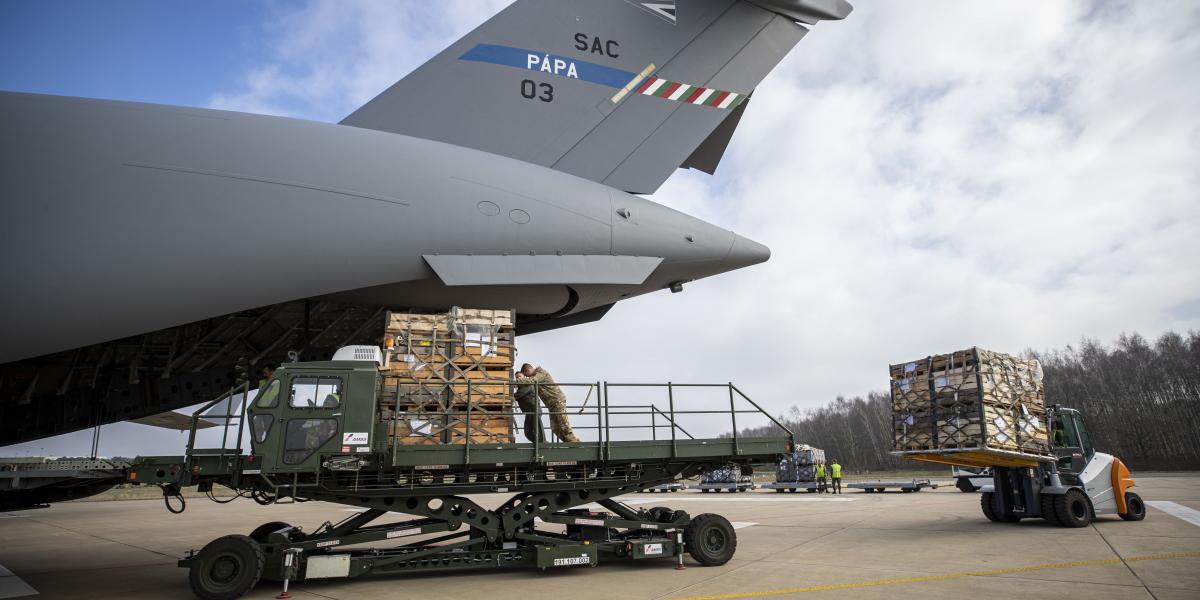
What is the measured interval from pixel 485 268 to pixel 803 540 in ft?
21.8

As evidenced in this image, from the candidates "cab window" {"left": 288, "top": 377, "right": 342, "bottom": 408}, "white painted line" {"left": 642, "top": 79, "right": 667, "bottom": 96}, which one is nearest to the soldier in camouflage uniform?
"cab window" {"left": 288, "top": 377, "right": 342, "bottom": 408}

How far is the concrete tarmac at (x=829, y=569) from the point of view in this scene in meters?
6.15

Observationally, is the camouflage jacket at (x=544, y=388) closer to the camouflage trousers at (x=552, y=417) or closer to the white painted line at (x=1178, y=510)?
the camouflage trousers at (x=552, y=417)

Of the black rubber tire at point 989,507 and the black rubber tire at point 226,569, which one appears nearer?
the black rubber tire at point 226,569

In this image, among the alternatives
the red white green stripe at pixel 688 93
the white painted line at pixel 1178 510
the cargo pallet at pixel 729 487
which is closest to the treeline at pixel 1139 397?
the cargo pallet at pixel 729 487

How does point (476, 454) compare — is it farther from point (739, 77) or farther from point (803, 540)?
point (739, 77)

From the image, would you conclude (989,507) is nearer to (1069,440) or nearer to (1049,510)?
(1049,510)

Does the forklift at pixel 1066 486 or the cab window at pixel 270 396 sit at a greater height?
the cab window at pixel 270 396

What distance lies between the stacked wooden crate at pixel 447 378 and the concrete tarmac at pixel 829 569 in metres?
1.67

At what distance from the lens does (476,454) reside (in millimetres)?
6863

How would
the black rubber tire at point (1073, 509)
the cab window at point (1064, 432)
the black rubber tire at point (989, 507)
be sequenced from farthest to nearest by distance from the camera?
the black rubber tire at point (989, 507)
the cab window at point (1064, 432)
the black rubber tire at point (1073, 509)

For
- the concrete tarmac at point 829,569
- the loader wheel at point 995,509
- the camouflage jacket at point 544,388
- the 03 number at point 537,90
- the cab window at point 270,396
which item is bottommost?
the concrete tarmac at point 829,569

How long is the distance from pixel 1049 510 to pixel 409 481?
410 inches

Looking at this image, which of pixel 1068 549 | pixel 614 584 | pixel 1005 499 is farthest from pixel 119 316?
pixel 1005 499
